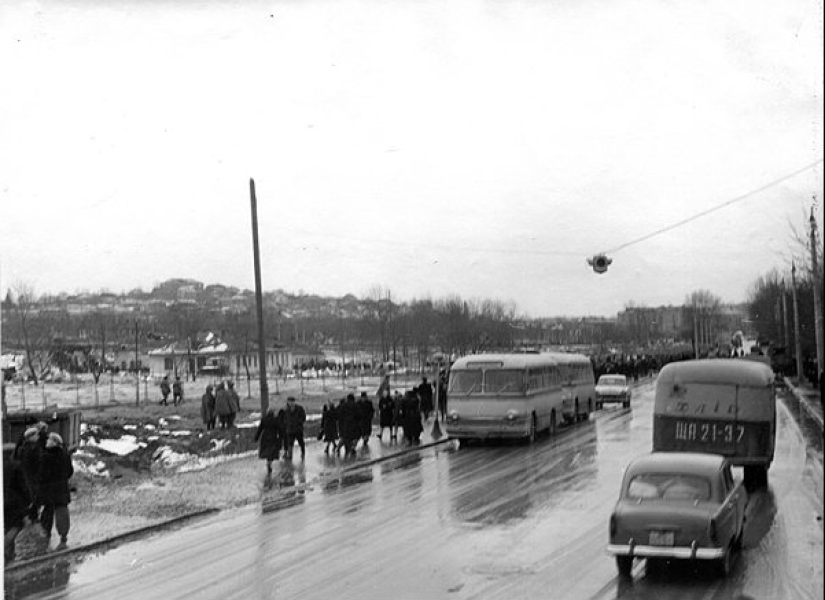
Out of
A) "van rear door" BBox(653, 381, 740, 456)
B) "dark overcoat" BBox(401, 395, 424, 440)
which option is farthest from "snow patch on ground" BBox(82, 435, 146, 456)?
"van rear door" BBox(653, 381, 740, 456)

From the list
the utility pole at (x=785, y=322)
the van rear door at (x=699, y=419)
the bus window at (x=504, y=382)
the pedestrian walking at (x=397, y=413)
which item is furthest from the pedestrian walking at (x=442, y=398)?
the van rear door at (x=699, y=419)

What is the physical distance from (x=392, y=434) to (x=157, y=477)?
8.45 metres

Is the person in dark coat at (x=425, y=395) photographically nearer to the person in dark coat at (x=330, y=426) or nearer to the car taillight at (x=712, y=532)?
the person in dark coat at (x=330, y=426)

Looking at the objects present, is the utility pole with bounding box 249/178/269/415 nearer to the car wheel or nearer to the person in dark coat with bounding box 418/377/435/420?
the person in dark coat with bounding box 418/377/435/420

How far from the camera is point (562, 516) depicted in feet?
46.4

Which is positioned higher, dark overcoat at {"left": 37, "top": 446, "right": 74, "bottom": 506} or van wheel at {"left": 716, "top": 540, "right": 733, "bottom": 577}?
dark overcoat at {"left": 37, "top": 446, "right": 74, "bottom": 506}

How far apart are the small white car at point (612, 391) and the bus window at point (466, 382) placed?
13.4 m

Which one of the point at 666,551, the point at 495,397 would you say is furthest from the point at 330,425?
the point at 666,551

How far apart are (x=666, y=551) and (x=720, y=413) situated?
7.08m

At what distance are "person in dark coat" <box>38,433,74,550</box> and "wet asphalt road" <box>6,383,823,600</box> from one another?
1.17 meters

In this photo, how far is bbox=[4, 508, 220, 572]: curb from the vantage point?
12188 millimetres

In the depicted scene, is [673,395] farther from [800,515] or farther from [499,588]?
[499,588]

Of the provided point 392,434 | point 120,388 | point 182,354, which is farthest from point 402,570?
point 182,354

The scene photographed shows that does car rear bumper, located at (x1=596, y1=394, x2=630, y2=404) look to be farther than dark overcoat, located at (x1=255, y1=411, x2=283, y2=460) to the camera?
Yes
